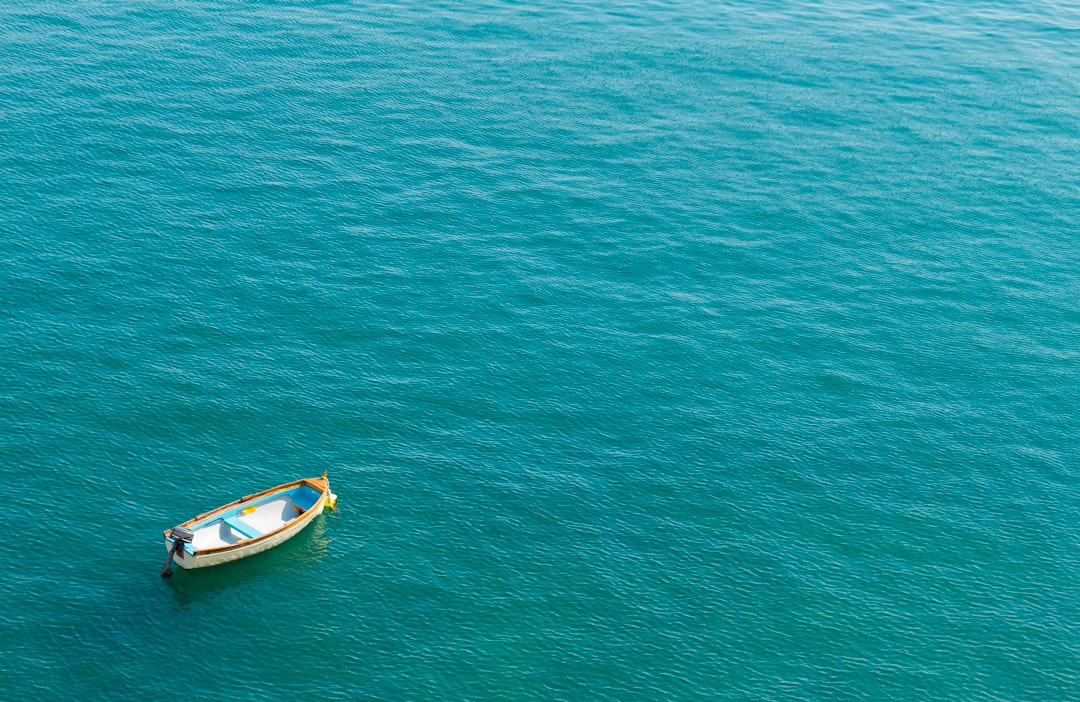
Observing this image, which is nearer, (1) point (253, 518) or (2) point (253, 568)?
(2) point (253, 568)

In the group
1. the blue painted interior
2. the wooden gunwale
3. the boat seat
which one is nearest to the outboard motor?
the wooden gunwale

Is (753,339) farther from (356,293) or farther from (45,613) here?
(45,613)

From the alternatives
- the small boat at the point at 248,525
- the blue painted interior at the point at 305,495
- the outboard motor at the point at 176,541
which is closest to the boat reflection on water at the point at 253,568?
the small boat at the point at 248,525

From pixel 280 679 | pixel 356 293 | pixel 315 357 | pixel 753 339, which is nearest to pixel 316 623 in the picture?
pixel 280 679

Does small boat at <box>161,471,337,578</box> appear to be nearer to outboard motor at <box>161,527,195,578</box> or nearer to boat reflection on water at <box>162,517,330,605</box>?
outboard motor at <box>161,527,195,578</box>

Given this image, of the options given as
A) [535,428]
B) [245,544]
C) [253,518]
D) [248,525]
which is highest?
[535,428]

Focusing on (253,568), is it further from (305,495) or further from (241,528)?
(305,495)

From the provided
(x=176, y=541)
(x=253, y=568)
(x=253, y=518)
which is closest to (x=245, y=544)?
(x=253, y=568)
